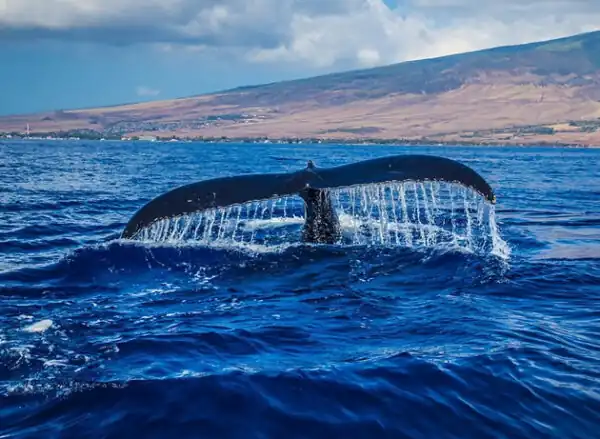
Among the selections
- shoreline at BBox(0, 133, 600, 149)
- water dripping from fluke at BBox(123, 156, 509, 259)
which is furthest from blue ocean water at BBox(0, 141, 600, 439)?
shoreline at BBox(0, 133, 600, 149)

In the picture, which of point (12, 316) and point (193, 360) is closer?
point (193, 360)

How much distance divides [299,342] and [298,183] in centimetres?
352

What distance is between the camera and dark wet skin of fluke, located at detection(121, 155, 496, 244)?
9.01m

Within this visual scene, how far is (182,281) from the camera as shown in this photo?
9.20 meters

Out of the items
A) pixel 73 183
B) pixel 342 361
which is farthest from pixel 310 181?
pixel 73 183

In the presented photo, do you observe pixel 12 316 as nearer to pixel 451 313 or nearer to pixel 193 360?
pixel 193 360

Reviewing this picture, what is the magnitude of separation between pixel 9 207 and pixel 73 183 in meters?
9.36

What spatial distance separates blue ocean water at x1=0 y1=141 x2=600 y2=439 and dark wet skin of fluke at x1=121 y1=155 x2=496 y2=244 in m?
0.88

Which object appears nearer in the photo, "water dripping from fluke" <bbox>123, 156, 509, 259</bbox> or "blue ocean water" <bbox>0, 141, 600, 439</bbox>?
"blue ocean water" <bbox>0, 141, 600, 439</bbox>

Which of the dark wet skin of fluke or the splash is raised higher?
the dark wet skin of fluke

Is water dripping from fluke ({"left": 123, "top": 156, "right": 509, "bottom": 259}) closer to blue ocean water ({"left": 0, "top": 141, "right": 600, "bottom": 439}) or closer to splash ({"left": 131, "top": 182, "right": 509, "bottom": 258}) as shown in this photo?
splash ({"left": 131, "top": 182, "right": 509, "bottom": 258})

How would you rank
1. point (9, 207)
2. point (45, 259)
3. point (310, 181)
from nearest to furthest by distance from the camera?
point (310, 181), point (45, 259), point (9, 207)

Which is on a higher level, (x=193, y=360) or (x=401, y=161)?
(x=401, y=161)

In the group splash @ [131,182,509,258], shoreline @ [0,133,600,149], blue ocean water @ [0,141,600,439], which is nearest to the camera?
blue ocean water @ [0,141,600,439]
